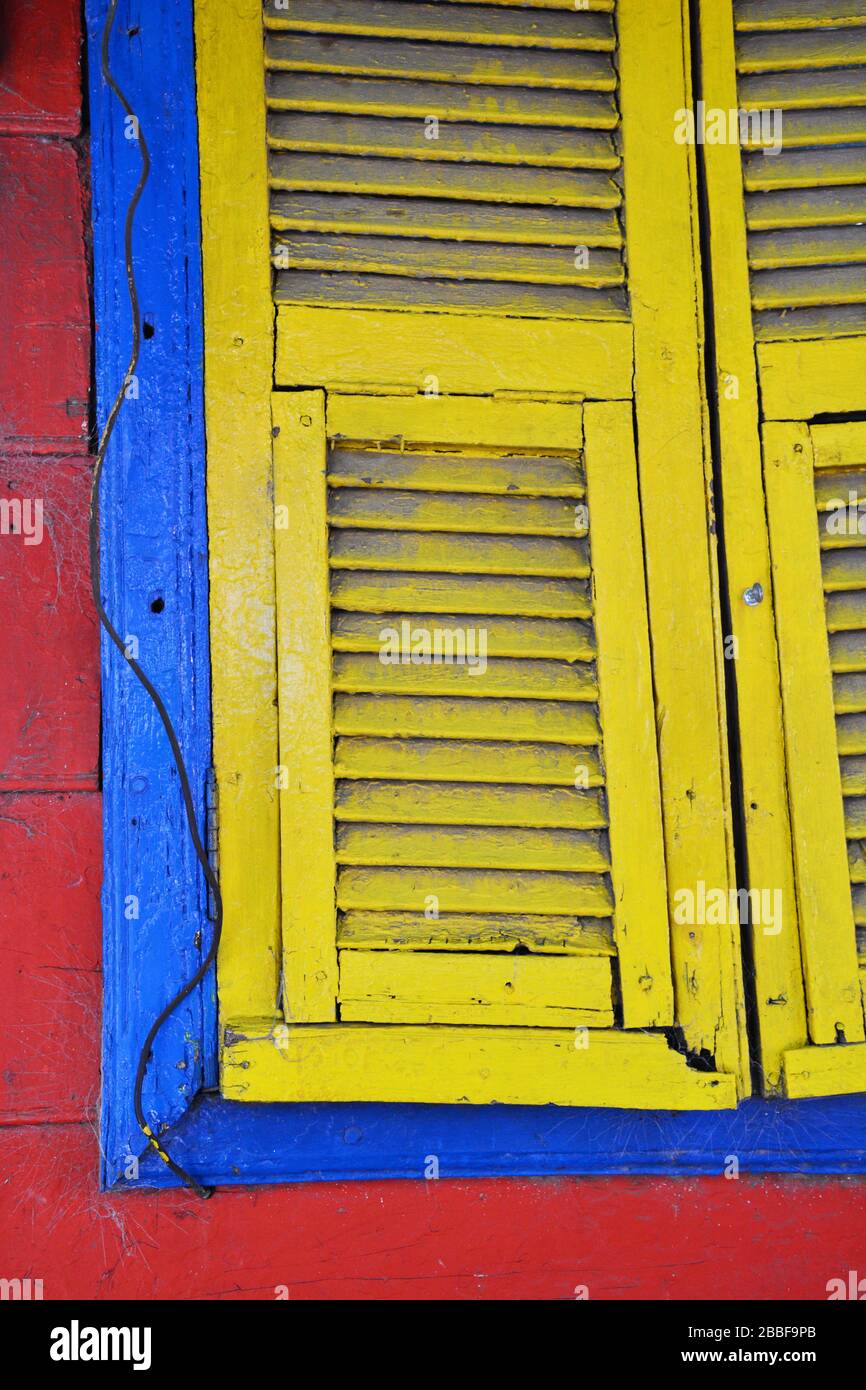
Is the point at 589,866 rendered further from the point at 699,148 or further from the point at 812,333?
the point at 699,148

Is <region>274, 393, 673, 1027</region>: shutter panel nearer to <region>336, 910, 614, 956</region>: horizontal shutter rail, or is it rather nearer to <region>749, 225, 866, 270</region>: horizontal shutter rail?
<region>336, 910, 614, 956</region>: horizontal shutter rail

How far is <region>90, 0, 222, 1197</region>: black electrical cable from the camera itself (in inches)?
66.1

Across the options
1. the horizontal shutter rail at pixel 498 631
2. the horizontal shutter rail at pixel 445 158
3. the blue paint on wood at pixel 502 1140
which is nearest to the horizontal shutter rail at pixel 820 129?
the horizontal shutter rail at pixel 445 158

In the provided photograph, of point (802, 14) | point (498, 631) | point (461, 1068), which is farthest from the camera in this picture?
point (802, 14)

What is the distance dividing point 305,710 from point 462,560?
0.34 meters

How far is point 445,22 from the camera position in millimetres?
1818

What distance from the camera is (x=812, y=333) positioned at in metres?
1.85

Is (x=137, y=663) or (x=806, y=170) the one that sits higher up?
(x=806, y=170)

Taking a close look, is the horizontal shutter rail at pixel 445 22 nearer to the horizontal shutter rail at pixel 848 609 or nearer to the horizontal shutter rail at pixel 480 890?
the horizontal shutter rail at pixel 848 609

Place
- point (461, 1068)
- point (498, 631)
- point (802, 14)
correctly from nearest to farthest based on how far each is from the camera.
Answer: point (461, 1068) → point (498, 631) → point (802, 14)

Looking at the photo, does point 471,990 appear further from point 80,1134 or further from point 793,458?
point 793,458

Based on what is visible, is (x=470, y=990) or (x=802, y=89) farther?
(x=802, y=89)

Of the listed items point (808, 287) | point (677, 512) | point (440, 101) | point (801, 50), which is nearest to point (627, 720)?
point (677, 512)

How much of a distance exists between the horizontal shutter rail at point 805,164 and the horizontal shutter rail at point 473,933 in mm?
999
